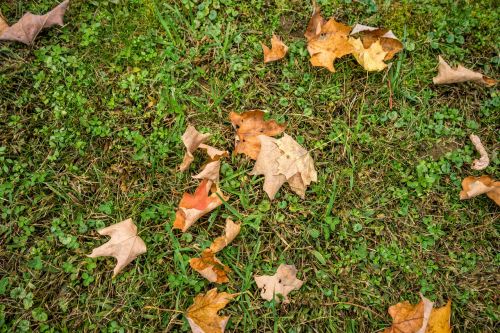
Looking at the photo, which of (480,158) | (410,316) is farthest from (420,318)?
(480,158)

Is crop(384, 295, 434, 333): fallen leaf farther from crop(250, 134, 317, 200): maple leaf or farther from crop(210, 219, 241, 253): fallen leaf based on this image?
crop(210, 219, 241, 253): fallen leaf

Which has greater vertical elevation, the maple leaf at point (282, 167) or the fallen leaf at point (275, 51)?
the fallen leaf at point (275, 51)

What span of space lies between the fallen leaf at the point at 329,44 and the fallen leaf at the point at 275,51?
176 mm

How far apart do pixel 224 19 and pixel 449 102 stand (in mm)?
1588

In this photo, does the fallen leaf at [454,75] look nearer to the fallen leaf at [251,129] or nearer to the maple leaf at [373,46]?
the maple leaf at [373,46]

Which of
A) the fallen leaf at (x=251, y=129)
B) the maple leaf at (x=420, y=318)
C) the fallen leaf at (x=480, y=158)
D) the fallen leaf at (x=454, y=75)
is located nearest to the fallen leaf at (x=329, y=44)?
the fallen leaf at (x=251, y=129)

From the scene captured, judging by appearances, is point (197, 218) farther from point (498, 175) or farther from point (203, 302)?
point (498, 175)

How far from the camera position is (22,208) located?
7.95 feet

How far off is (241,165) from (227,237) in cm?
45

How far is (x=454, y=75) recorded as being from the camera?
8.63 ft

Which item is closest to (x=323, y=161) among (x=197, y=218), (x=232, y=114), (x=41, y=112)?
(x=232, y=114)

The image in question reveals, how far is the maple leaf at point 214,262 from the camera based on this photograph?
7.63ft

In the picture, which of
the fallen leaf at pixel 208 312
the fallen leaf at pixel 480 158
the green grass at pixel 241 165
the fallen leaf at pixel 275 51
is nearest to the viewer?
the fallen leaf at pixel 208 312

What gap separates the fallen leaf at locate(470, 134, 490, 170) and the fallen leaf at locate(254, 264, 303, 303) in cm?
133
